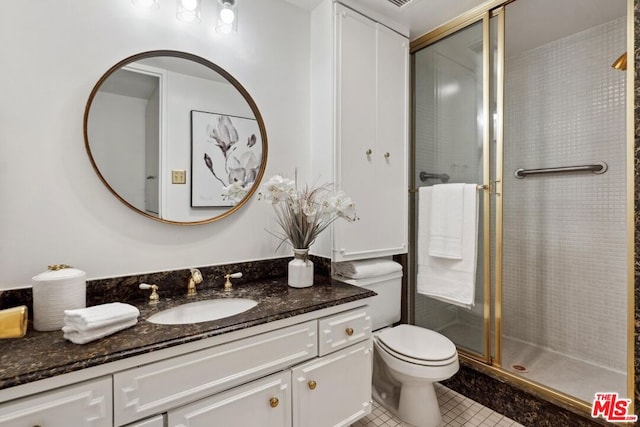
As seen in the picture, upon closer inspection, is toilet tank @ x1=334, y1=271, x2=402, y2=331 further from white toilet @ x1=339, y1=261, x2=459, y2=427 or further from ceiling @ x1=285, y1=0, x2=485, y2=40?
ceiling @ x1=285, y1=0, x2=485, y2=40

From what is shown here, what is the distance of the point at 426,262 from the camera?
2.14 metres

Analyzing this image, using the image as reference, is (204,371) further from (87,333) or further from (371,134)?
(371,134)

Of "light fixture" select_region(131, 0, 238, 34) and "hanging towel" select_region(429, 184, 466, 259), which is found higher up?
"light fixture" select_region(131, 0, 238, 34)

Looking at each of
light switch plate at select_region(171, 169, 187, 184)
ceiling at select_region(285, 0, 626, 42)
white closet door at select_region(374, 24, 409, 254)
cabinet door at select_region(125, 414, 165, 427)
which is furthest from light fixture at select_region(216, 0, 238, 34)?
cabinet door at select_region(125, 414, 165, 427)

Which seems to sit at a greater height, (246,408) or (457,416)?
(246,408)

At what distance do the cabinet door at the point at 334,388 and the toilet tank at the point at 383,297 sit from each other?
1.23ft

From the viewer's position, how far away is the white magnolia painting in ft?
5.12

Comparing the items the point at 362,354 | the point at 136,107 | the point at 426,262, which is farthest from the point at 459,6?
the point at 362,354

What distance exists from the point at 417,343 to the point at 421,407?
327mm

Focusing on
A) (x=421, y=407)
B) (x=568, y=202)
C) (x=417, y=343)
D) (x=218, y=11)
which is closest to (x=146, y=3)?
(x=218, y=11)

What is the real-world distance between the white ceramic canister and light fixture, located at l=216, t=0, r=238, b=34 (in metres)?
1.33

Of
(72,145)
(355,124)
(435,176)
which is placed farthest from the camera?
(435,176)

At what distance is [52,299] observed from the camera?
108cm

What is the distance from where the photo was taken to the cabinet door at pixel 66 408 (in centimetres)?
80
